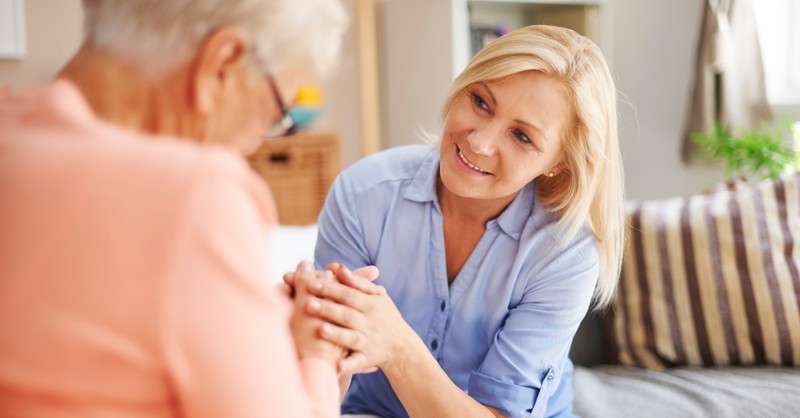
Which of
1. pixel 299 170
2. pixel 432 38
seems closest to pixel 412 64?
pixel 432 38

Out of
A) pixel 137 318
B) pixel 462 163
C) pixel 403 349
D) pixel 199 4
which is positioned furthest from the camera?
pixel 462 163

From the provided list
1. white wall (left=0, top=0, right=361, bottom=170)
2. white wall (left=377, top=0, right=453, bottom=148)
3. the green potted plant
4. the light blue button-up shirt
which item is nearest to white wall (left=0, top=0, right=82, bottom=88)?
white wall (left=0, top=0, right=361, bottom=170)

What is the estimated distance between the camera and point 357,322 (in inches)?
48.1

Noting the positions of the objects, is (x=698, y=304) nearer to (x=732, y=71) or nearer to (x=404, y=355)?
(x=404, y=355)

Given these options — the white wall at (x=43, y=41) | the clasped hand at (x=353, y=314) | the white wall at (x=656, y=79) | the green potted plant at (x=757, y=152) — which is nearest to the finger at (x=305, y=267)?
the clasped hand at (x=353, y=314)

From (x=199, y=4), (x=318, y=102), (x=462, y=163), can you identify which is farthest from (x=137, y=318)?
(x=318, y=102)

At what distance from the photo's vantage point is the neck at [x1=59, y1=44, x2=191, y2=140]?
0.74 meters

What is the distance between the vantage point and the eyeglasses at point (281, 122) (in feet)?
2.56

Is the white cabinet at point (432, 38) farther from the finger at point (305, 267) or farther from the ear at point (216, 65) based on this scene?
the ear at point (216, 65)

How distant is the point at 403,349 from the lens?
1.30 meters

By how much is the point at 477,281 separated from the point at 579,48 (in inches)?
17.9

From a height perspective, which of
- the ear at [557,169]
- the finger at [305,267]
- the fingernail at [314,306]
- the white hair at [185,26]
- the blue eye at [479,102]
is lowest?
the fingernail at [314,306]

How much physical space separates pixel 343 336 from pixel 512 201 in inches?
20.5

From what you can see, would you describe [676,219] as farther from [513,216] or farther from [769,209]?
[513,216]
